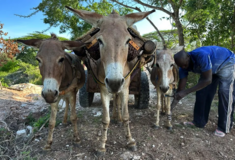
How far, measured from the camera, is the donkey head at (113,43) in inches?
79.0

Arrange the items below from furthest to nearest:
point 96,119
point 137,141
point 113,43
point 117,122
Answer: point 96,119 → point 117,122 → point 137,141 → point 113,43

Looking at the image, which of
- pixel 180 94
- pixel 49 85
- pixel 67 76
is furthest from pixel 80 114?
pixel 180 94

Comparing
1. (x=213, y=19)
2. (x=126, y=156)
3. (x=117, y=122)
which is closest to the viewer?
(x=126, y=156)

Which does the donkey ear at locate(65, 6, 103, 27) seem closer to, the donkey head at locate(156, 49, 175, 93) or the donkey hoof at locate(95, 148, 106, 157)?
the donkey head at locate(156, 49, 175, 93)

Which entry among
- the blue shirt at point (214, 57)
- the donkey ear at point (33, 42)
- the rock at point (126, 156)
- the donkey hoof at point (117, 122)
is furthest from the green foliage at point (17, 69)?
the blue shirt at point (214, 57)

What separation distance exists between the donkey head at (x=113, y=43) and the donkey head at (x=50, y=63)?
0.62m

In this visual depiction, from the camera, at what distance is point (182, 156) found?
2838mm

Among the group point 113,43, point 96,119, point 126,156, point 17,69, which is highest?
point 113,43

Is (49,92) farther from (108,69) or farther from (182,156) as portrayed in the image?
(182,156)

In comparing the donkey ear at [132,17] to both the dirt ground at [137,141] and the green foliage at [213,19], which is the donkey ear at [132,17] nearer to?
the dirt ground at [137,141]

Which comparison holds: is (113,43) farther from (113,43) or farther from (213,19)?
(213,19)

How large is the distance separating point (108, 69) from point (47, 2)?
1031 centimetres

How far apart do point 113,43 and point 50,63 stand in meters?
0.95

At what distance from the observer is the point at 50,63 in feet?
7.51
